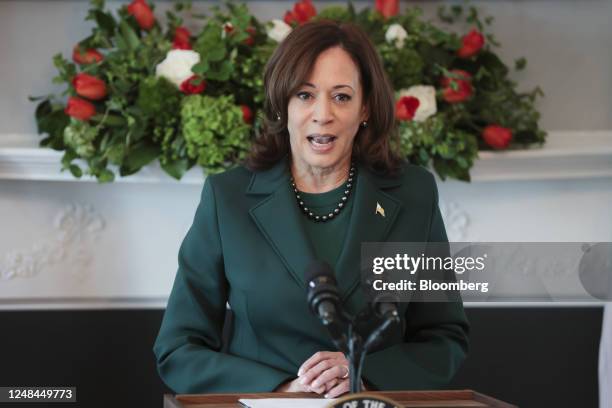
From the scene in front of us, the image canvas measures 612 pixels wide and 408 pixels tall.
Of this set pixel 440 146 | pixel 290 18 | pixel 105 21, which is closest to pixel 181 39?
pixel 105 21

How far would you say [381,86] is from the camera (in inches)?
81.7

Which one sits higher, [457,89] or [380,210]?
[457,89]

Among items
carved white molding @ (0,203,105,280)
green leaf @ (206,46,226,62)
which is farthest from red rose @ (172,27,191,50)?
carved white molding @ (0,203,105,280)

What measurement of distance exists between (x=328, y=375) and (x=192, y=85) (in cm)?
132

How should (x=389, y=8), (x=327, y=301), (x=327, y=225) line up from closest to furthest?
(x=327, y=301) → (x=327, y=225) → (x=389, y=8)

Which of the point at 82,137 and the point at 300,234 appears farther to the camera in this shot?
the point at 82,137

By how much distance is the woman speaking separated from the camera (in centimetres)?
190

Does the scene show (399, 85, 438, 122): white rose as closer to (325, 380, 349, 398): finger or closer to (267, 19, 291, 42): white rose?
(267, 19, 291, 42): white rose

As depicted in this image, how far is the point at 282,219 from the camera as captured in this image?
6.43 feet

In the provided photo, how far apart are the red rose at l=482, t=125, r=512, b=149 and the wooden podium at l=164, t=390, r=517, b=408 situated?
152cm

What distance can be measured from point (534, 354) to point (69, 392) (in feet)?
5.47

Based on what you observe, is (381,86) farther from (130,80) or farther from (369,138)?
(130,80)

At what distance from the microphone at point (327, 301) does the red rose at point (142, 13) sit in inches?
70.6
